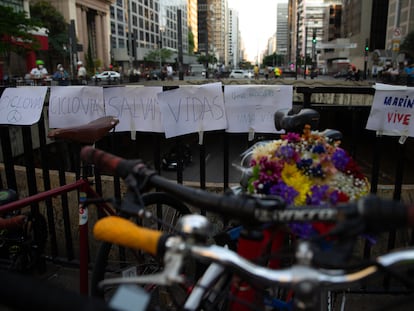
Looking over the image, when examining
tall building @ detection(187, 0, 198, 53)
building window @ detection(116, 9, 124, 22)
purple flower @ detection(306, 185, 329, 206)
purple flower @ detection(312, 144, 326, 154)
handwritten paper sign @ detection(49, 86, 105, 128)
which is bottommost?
purple flower @ detection(306, 185, 329, 206)

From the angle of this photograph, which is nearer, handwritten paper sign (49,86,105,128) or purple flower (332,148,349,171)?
purple flower (332,148,349,171)

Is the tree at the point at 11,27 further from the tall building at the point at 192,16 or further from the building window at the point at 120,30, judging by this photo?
the tall building at the point at 192,16

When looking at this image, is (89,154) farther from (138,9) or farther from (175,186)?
(138,9)

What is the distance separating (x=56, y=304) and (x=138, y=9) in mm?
116148

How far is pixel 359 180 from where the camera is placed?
1.98 meters

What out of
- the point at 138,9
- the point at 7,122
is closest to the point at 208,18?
the point at 138,9

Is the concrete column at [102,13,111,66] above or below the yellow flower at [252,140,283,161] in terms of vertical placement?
above

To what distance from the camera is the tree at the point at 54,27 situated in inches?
2331

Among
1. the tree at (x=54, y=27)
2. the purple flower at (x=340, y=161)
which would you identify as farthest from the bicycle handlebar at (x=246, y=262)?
the tree at (x=54, y=27)

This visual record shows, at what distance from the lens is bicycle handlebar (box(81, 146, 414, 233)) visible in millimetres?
1134

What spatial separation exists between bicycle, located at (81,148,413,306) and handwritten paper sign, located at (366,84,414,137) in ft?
6.55

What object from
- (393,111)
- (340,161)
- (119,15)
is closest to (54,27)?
(119,15)

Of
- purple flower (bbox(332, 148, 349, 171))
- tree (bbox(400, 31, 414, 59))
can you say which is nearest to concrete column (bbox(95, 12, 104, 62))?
tree (bbox(400, 31, 414, 59))

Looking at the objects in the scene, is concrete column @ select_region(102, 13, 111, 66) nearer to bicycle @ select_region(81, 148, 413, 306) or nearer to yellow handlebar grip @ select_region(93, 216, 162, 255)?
Answer: bicycle @ select_region(81, 148, 413, 306)
